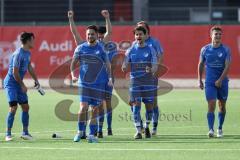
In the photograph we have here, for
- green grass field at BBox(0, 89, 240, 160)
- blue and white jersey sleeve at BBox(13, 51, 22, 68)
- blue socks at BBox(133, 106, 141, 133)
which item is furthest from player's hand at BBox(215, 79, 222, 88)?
blue and white jersey sleeve at BBox(13, 51, 22, 68)

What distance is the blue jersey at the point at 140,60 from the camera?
55.1ft

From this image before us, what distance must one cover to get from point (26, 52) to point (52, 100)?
38.9 feet

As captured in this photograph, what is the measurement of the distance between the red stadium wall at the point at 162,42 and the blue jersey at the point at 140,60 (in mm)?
16410

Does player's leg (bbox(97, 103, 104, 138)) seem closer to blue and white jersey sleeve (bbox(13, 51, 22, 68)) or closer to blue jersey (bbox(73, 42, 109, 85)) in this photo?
blue jersey (bbox(73, 42, 109, 85))

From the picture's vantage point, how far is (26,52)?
16.0 m

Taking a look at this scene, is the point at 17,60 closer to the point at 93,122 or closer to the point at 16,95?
the point at 16,95

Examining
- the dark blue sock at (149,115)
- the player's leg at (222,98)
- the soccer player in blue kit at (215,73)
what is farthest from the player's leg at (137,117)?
the player's leg at (222,98)

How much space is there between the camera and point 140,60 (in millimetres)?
16844

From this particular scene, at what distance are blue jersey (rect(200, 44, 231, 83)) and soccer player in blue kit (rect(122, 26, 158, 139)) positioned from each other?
102cm

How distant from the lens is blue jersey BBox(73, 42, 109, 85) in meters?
15.8

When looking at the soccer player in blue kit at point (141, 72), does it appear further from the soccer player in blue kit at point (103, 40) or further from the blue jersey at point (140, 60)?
the soccer player in blue kit at point (103, 40)
